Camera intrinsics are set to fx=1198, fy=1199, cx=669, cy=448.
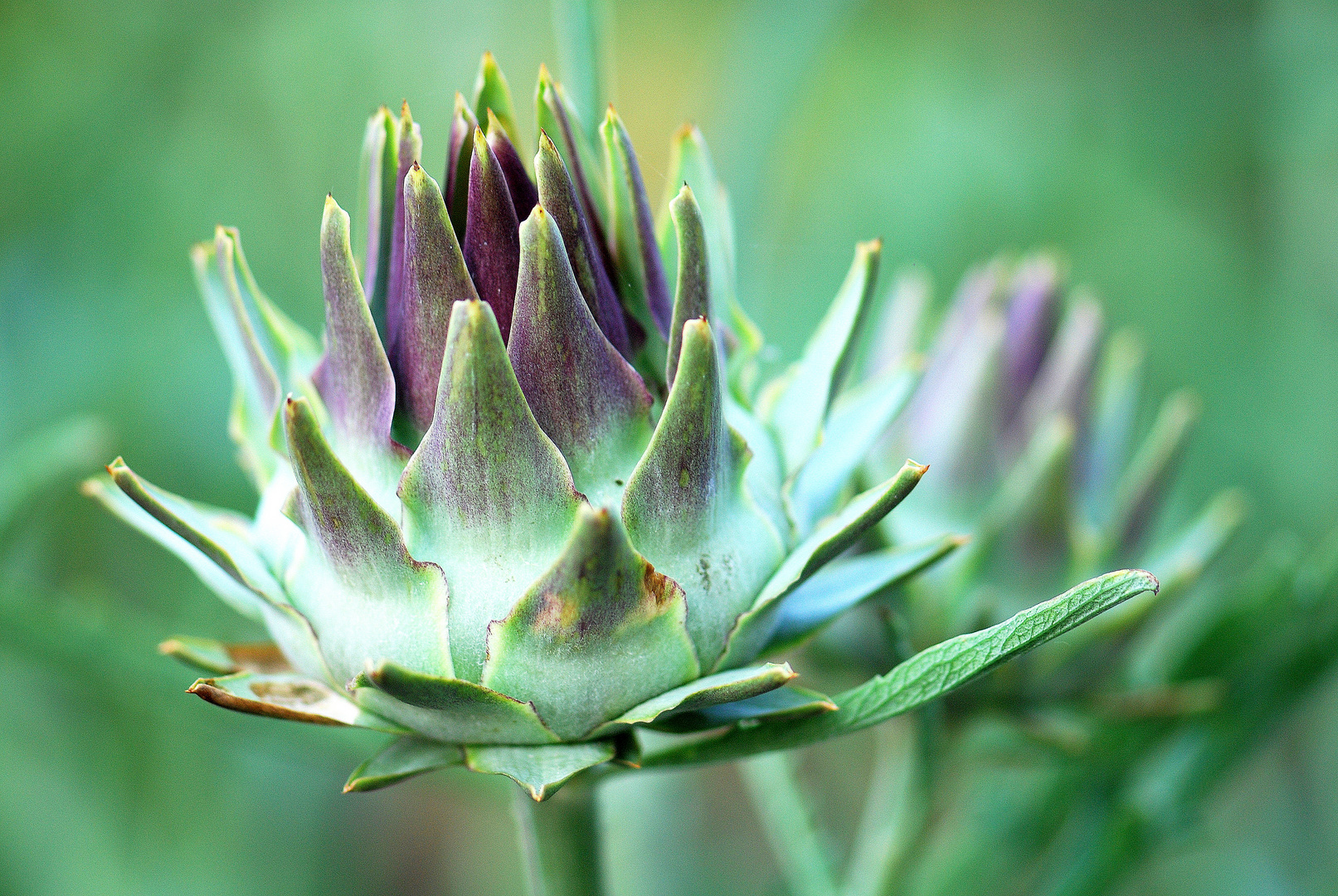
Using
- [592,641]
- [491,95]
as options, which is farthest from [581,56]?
[592,641]

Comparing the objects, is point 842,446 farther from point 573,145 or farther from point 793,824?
point 793,824

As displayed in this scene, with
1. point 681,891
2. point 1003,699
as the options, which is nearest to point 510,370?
point 1003,699

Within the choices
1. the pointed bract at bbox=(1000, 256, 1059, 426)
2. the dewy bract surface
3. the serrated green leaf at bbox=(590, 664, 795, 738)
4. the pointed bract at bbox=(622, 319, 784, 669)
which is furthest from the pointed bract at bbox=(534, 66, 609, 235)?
the pointed bract at bbox=(1000, 256, 1059, 426)

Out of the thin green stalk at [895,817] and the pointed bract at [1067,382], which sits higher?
the pointed bract at [1067,382]

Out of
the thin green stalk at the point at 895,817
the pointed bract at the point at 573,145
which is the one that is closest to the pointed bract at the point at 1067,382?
the thin green stalk at the point at 895,817

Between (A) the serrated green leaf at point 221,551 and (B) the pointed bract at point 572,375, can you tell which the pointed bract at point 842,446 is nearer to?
(B) the pointed bract at point 572,375

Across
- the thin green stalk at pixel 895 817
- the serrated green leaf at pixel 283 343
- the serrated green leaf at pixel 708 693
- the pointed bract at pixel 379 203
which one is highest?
the pointed bract at pixel 379 203

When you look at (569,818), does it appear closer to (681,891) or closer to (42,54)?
(681,891)
